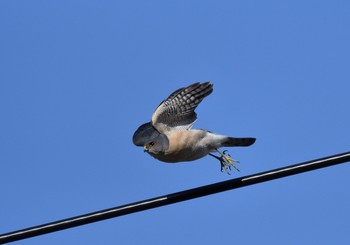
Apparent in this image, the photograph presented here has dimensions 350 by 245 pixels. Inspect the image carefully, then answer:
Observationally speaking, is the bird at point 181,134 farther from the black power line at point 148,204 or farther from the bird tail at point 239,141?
the black power line at point 148,204

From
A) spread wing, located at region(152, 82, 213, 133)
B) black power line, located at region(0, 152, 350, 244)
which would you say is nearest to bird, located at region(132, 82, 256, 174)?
spread wing, located at region(152, 82, 213, 133)

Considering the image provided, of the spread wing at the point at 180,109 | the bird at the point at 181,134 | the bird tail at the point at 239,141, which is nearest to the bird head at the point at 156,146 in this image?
the bird at the point at 181,134

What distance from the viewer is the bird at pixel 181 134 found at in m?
12.7

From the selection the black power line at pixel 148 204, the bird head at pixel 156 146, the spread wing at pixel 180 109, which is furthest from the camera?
the spread wing at pixel 180 109

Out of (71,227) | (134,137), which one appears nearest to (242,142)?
(134,137)

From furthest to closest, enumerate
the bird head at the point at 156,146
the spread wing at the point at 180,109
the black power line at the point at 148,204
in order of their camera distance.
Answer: the spread wing at the point at 180,109 < the bird head at the point at 156,146 < the black power line at the point at 148,204

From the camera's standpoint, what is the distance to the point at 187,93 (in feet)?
45.1

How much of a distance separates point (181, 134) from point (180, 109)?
70 centimetres

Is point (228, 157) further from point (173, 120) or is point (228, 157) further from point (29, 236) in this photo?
point (29, 236)

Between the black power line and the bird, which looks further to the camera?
the bird

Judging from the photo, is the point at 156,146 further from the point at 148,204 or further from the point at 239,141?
the point at 148,204

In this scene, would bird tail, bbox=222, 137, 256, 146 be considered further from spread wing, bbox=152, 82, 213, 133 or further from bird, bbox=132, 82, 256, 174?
spread wing, bbox=152, 82, 213, 133

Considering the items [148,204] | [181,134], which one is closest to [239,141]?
[181,134]

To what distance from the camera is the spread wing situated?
13.5m
